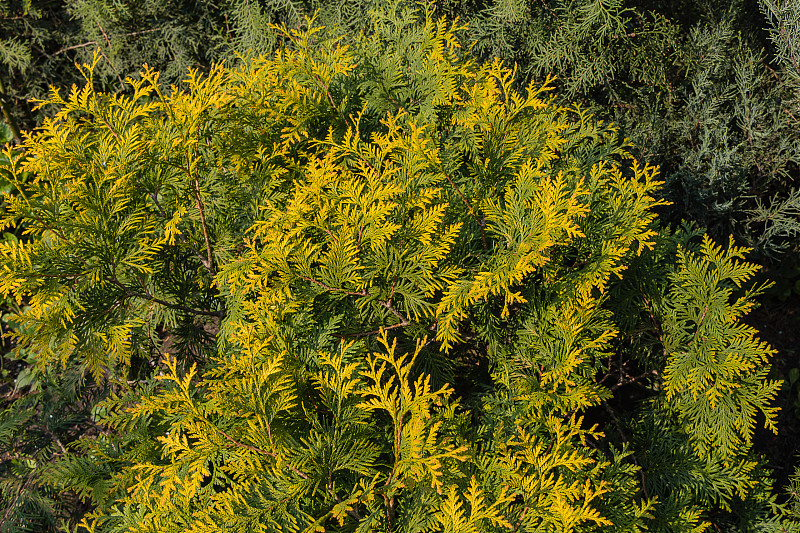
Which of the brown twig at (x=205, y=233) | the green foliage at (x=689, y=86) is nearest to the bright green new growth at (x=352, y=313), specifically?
the brown twig at (x=205, y=233)

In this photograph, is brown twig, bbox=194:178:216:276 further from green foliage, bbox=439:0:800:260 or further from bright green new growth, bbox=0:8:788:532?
green foliage, bbox=439:0:800:260

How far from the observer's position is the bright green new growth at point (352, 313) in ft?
6.54

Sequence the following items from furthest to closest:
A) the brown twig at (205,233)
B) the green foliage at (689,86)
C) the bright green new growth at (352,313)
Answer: the green foliage at (689,86) → the brown twig at (205,233) → the bright green new growth at (352,313)

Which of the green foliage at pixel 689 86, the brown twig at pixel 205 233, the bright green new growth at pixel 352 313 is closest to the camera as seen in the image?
the bright green new growth at pixel 352 313

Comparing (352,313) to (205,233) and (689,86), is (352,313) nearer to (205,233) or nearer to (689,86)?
(205,233)

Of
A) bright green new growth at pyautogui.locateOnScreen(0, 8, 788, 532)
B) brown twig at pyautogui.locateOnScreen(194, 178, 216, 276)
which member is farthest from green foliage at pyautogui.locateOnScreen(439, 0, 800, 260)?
brown twig at pyautogui.locateOnScreen(194, 178, 216, 276)

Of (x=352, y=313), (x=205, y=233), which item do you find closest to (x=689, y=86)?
(x=352, y=313)

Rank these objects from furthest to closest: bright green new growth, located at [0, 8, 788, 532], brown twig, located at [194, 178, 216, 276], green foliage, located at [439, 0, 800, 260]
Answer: green foliage, located at [439, 0, 800, 260] < brown twig, located at [194, 178, 216, 276] < bright green new growth, located at [0, 8, 788, 532]

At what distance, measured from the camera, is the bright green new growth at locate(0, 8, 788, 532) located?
1992 millimetres

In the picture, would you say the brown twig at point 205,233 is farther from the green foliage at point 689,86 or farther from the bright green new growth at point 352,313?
the green foliage at point 689,86

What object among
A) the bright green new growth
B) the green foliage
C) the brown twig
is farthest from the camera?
the green foliage

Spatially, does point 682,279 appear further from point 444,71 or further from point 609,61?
point 609,61

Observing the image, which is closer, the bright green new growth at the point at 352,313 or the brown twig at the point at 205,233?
the bright green new growth at the point at 352,313

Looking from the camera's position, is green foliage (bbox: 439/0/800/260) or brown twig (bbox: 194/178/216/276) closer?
brown twig (bbox: 194/178/216/276)
